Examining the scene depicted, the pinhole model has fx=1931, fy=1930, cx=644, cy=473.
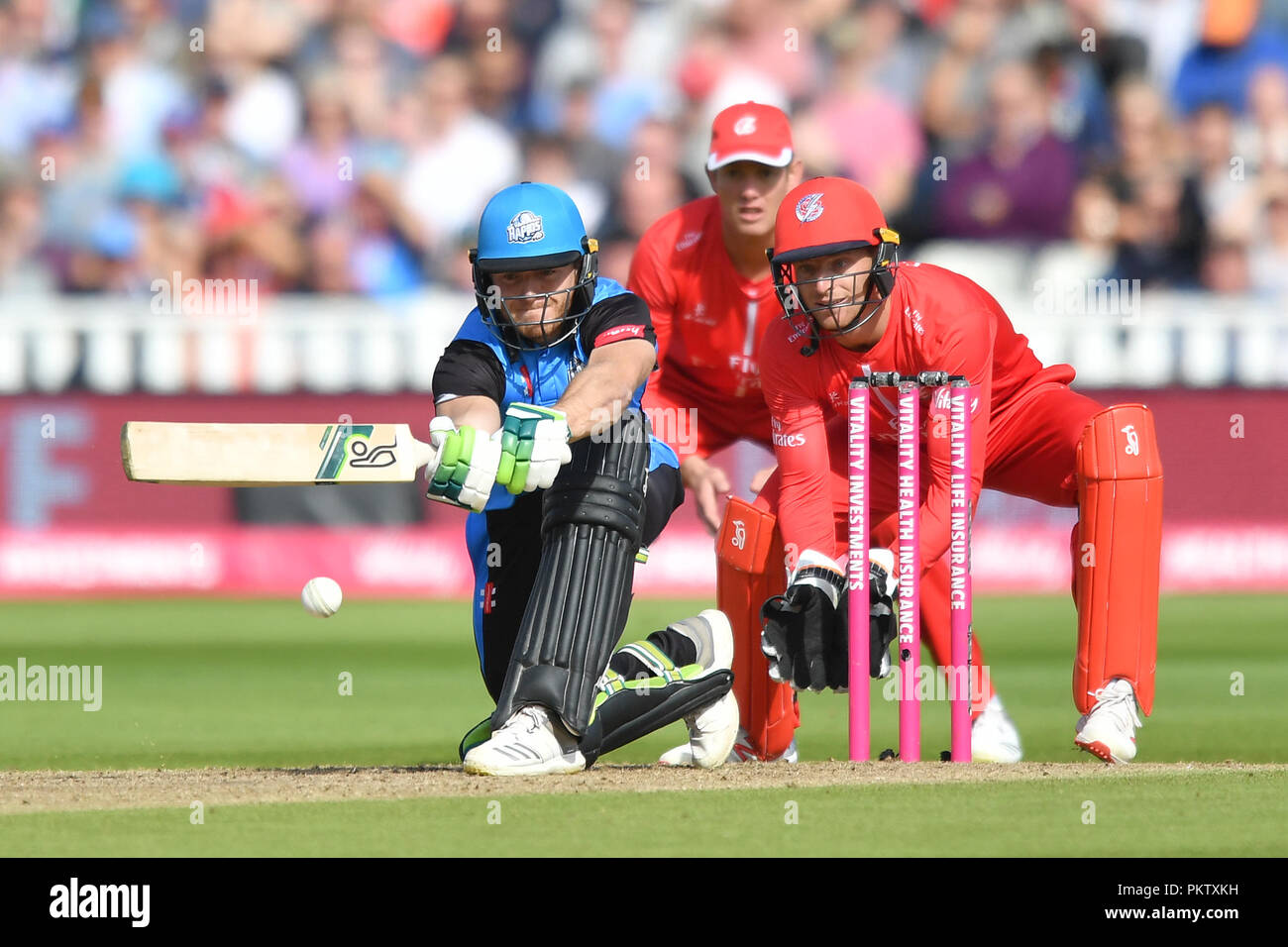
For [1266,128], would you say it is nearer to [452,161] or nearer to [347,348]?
[452,161]

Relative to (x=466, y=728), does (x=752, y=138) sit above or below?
above

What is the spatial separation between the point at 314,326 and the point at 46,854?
9.29 meters

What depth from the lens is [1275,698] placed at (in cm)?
857

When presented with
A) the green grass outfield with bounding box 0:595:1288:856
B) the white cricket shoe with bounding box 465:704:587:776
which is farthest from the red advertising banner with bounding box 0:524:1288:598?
the white cricket shoe with bounding box 465:704:587:776

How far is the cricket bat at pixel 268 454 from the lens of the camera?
16.3 feet

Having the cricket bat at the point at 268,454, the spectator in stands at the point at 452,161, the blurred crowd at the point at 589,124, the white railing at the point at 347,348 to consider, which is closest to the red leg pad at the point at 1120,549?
the cricket bat at the point at 268,454

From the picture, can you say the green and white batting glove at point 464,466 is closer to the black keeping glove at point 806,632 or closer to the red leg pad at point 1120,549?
the black keeping glove at point 806,632

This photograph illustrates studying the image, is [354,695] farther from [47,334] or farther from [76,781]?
[47,334]

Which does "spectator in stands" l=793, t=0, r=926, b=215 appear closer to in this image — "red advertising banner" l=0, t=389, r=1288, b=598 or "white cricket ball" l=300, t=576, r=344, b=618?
"red advertising banner" l=0, t=389, r=1288, b=598

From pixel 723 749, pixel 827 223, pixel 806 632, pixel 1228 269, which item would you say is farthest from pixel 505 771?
pixel 1228 269

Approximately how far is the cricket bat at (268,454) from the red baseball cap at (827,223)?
54.2 inches

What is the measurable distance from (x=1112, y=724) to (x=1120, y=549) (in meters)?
0.55

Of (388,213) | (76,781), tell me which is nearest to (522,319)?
(76,781)

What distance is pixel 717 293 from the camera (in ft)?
25.7
